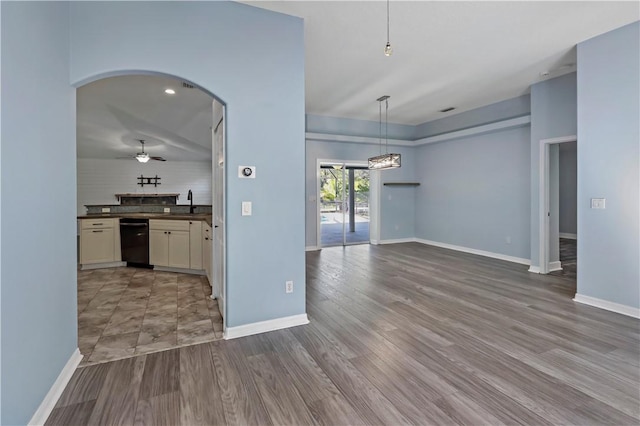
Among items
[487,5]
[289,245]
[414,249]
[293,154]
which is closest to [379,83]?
[487,5]

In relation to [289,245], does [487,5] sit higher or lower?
higher

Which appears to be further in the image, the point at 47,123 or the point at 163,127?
the point at 163,127

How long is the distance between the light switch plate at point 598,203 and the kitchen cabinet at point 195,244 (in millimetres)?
5249

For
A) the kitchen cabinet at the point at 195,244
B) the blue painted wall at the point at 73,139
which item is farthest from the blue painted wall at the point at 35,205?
the kitchen cabinet at the point at 195,244

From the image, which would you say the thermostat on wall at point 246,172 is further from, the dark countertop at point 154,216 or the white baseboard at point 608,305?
the white baseboard at point 608,305

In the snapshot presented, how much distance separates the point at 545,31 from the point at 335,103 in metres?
3.53

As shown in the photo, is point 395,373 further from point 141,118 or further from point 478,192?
point 141,118

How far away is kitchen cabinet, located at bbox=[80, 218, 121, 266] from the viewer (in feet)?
17.0

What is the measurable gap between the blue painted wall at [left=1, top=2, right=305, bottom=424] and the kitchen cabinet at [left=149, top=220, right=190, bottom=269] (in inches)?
100

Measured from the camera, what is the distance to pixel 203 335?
9.19ft

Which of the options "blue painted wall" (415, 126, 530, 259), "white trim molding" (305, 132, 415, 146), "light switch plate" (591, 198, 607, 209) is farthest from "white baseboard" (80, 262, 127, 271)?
"light switch plate" (591, 198, 607, 209)

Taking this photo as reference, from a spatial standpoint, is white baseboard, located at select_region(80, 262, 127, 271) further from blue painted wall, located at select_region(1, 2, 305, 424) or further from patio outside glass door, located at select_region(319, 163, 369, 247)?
patio outside glass door, located at select_region(319, 163, 369, 247)

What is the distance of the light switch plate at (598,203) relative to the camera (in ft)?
11.3

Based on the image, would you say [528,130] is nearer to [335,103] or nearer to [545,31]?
[545,31]
